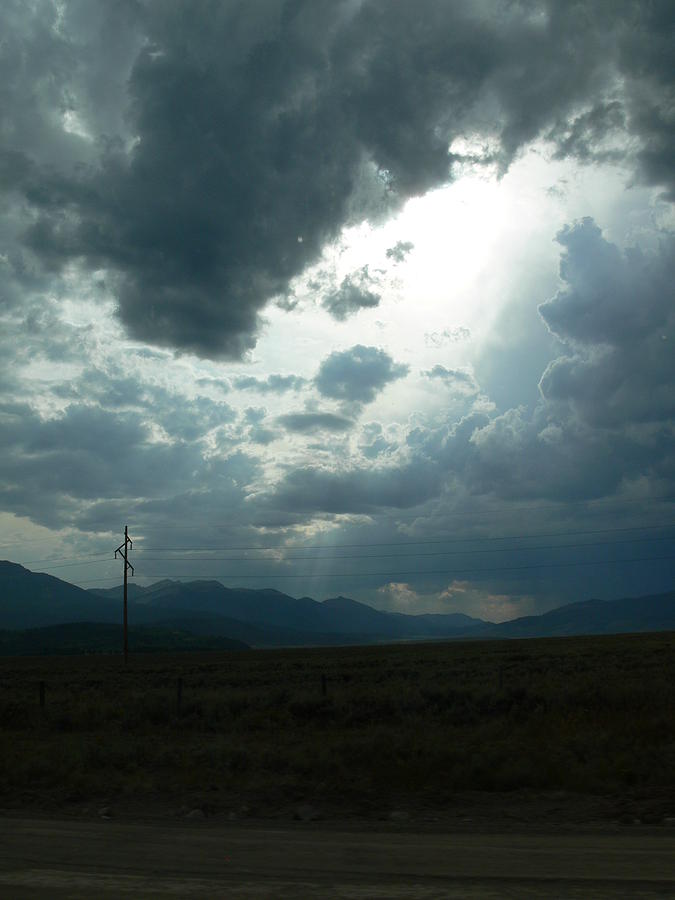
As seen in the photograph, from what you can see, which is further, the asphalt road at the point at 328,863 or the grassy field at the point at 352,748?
the grassy field at the point at 352,748

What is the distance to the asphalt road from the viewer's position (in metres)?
7.32

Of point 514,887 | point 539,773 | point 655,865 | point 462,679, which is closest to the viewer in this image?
point 514,887

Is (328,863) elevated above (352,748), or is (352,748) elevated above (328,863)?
(328,863)

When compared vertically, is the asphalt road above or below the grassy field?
above

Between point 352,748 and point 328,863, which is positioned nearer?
point 328,863

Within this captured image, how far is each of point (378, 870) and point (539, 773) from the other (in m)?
6.08

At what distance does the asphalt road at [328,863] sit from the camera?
7.32 m

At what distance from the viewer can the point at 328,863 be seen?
8.40 metres

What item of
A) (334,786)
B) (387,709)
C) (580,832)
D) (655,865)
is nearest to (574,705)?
(387,709)

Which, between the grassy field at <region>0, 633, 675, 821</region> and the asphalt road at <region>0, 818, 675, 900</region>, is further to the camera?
the grassy field at <region>0, 633, 675, 821</region>

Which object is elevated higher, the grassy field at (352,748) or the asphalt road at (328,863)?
the asphalt road at (328,863)

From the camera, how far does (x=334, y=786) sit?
43.2 ft

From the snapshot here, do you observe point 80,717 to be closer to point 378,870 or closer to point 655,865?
point 378,870

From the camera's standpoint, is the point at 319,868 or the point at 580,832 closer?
the point at 319,868
